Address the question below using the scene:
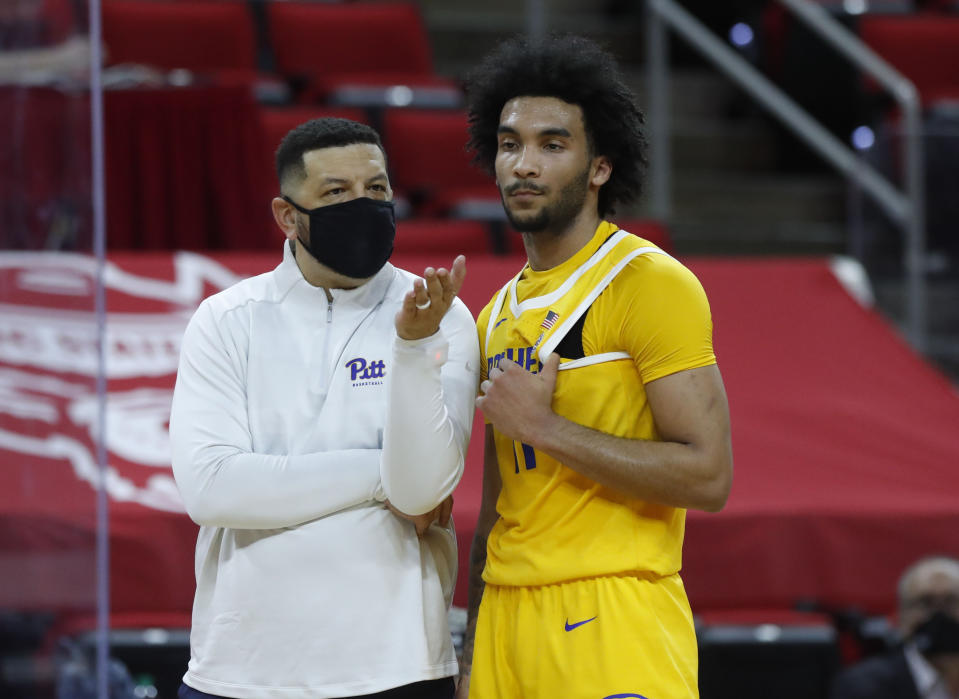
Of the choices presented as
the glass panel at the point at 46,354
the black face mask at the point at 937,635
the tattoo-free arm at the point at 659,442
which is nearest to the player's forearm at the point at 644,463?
the tattoo-free arm at the point at 659,442

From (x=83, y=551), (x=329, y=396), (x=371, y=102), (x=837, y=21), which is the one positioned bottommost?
(x=83, y=551)

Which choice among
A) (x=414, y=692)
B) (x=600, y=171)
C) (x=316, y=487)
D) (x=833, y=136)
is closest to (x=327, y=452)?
(x=316, y=487)

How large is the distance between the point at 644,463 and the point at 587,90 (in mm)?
736

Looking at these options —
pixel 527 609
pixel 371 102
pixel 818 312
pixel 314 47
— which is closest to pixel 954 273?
pixel 818 312

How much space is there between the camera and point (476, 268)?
18.9 feet

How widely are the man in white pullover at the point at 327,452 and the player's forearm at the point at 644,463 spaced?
186 mm

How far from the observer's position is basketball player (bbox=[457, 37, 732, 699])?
2.63m

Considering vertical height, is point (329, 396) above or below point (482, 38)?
below

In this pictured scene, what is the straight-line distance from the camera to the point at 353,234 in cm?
275

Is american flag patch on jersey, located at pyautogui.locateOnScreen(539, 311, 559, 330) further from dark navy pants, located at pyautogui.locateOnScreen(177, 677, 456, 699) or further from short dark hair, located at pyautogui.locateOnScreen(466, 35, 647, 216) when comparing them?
dark navy pants, located at pyautogui.locateOnScreen(177, 677, 456, 699)

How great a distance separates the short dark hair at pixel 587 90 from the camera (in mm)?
2826

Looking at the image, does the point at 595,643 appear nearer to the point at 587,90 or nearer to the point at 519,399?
the point at 519,399

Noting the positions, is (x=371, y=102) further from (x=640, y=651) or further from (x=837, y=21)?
(x=640, y=651)

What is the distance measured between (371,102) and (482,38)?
2.05 metres
